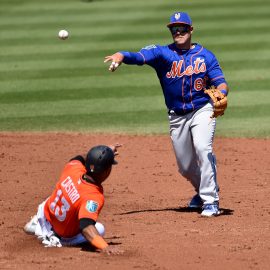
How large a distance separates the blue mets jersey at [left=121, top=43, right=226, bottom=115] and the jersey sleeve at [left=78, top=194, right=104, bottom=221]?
2.17 m

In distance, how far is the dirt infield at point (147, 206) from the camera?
7430 mm

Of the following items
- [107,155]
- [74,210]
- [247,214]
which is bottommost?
[247,214]

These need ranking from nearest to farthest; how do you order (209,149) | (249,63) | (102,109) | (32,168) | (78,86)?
(209,149), (32,168), (102,109), (78,86), (249,63)

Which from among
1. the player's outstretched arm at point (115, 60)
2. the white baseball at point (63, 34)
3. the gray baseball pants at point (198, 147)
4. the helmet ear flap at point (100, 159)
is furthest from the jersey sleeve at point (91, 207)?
the white baseball at point (63, 34)

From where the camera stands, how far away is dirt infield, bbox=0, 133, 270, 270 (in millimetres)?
7430

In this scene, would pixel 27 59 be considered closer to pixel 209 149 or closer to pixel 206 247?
pixel 209 149

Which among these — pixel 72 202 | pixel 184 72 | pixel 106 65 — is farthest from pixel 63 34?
pixel 72 202

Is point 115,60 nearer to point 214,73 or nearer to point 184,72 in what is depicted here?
point 184,72

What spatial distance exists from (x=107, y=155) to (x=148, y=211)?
2128 millimetres

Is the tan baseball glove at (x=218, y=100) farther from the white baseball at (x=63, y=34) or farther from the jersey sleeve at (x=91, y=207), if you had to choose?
the white baseball at (x=63, y=34)

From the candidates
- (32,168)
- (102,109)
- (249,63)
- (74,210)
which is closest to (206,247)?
(74,210)

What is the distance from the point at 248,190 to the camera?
33.6 ft

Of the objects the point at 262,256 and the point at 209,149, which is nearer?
the point at 262,256

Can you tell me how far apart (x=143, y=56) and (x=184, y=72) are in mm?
483
